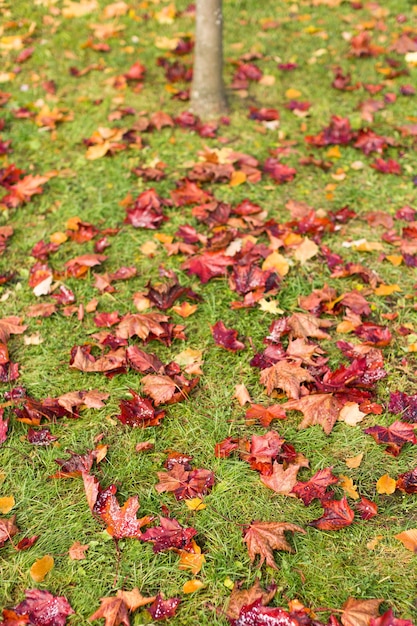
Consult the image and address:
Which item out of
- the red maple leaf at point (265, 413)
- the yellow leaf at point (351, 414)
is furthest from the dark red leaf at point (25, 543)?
the yellow leaf at point (351, 414)

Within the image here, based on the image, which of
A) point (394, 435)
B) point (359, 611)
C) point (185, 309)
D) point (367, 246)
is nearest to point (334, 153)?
point (367, 246)

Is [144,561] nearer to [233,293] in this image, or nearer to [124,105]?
[233,293]

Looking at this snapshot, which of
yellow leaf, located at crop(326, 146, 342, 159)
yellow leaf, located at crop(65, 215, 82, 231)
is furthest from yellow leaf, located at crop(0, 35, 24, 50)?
yellow leaf, located at crop(326, 146, 342, 159)

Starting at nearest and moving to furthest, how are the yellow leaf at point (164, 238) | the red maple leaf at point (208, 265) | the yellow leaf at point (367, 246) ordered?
the red maple leaf at point (208, 265) → the yellow leaf at point (367, 246) → the yellow leaf at point (164, 238)

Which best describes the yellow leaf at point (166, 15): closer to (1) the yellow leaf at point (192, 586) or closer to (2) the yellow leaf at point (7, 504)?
(2) the yellow leaf at point (7, 504)

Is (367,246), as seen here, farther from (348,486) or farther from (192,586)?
(192,586)

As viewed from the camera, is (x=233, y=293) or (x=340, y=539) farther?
(x=233, y=293)

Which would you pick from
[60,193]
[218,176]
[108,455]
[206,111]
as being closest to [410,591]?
[108,455]
